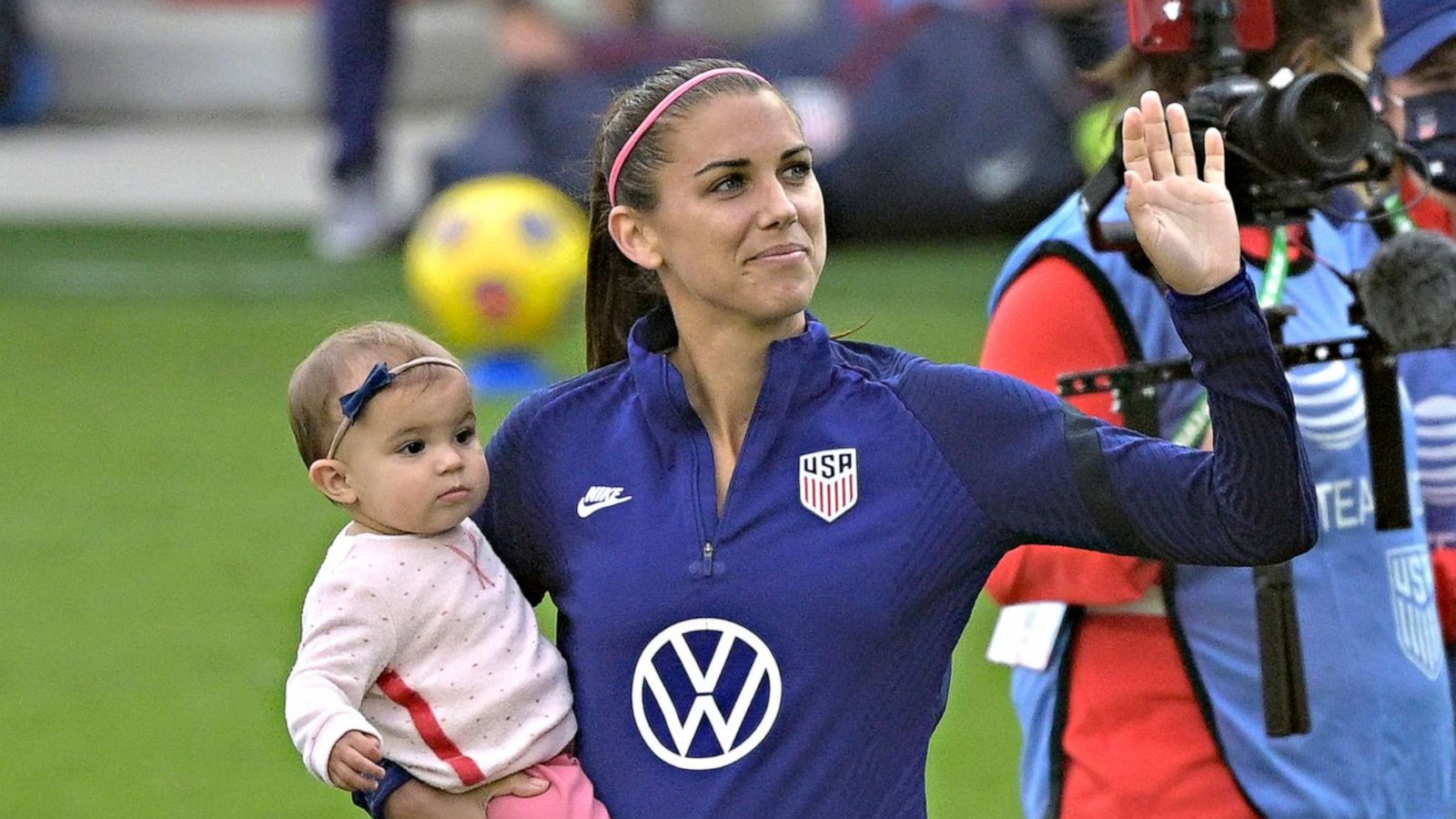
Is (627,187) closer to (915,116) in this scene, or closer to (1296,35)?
(1296,35)

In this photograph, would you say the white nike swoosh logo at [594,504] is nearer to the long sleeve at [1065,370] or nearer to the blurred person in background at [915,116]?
the long sleeve at [1065,370]

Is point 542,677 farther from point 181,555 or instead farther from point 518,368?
point 518,368

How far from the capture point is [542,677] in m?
2.77

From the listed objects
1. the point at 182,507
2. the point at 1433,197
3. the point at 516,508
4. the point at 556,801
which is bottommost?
the point at 182,507

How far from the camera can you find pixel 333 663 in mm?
2678

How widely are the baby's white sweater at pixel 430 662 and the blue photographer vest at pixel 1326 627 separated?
0.82 m

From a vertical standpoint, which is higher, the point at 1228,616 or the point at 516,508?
the point at 516,508

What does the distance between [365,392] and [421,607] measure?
A: 0.25 m

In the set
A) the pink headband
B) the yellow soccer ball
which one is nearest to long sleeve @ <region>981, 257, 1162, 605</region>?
the pink headband

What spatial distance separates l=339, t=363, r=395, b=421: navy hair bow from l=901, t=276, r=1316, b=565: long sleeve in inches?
22.9

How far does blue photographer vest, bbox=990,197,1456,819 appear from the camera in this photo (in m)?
3.10

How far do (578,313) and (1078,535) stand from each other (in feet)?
21.6

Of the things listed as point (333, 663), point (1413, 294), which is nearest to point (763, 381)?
point (333, 663)

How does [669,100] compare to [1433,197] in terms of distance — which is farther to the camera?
[1433,197]
